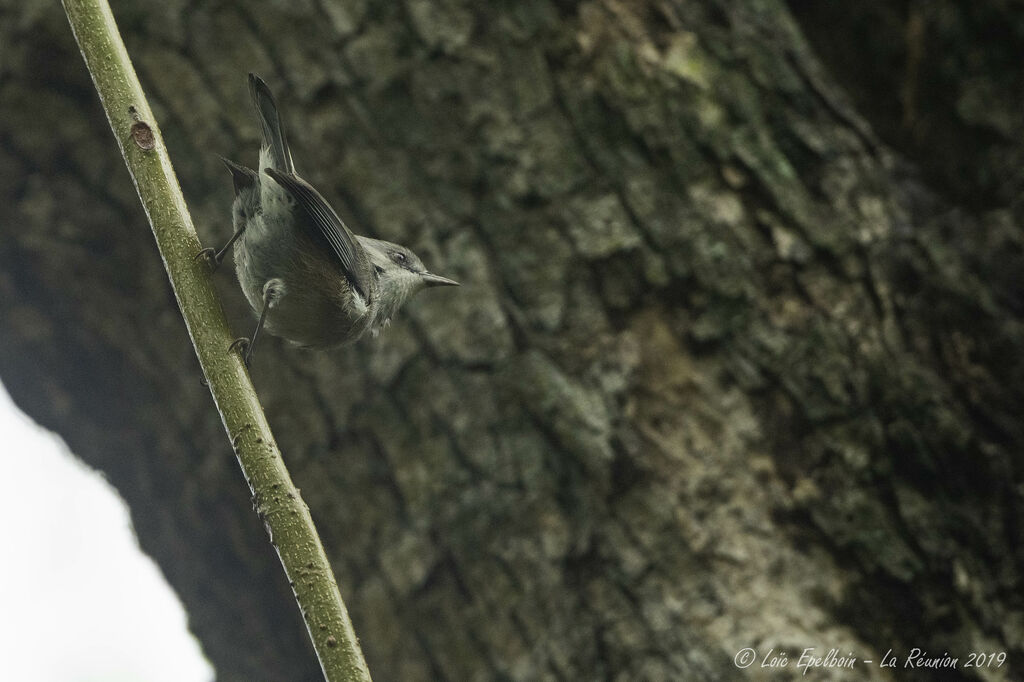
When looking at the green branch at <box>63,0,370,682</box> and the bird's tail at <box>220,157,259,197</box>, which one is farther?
the bird's tail at <box>220,157,259,197</box>

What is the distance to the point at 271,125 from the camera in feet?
7.75

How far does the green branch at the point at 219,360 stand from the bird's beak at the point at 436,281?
109 centimetres

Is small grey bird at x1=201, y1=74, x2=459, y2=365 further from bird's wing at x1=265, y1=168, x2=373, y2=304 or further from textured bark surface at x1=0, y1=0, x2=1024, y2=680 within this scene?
textured bark surface at x1=0, y1=0, x2=1024, y2=680

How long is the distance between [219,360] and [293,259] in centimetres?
80

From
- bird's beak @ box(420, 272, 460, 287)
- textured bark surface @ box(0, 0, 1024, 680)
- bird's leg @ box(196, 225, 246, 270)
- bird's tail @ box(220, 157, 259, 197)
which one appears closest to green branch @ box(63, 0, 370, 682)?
bird's leg @ box(196, 225, 246, 270)

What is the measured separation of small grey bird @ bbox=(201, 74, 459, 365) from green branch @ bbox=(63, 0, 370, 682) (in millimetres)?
603

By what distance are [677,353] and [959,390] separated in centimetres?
92

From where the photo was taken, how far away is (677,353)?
9.07 feet

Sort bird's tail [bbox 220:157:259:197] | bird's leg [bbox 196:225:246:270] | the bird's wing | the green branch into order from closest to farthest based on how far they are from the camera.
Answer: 1. the green branch
2. bird's leg [bbox 196:225:246:270]
3. the bird's wing
4. bird's tail [bbox 220:157:259:197]

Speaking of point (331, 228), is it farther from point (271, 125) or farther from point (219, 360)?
point (219, 360)

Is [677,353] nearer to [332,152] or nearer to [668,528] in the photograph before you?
[668,528]

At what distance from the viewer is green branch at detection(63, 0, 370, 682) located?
1.45 meters

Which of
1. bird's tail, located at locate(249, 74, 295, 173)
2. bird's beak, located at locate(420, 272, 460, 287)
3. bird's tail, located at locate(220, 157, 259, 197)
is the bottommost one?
bird's beak, located at locate(420, 272, 460, 287)

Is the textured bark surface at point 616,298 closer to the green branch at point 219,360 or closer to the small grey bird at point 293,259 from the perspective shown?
the small grey bird at point 293,259
